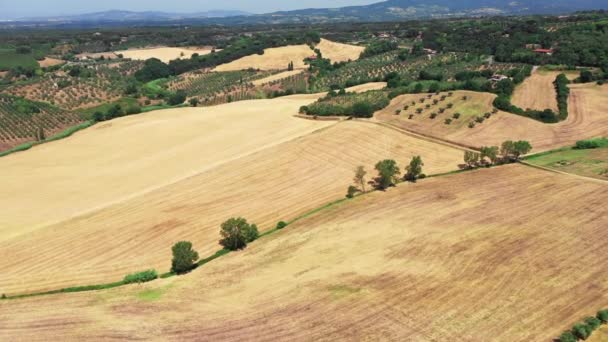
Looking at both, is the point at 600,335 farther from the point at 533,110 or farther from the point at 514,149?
the point at 533,110

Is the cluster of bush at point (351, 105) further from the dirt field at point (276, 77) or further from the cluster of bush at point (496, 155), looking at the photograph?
the dirt field at point (276, 77)

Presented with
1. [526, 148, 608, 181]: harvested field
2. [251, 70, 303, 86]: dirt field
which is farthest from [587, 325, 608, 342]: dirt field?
[251, 70, 303, 86]: dirt field

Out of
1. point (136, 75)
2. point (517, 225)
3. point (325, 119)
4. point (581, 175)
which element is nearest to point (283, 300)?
point (517, 225)

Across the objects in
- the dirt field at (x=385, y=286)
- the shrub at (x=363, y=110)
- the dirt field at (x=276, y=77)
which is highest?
the shrub at (x=363, y=110)

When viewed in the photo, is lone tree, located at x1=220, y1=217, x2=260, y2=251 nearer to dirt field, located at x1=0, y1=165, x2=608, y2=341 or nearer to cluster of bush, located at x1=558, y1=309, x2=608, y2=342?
dirt field, located at x1=0, y1=165, x2=608, y2=341

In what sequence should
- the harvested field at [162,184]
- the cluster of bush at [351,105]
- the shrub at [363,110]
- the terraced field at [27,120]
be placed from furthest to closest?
the terraced field at [27,120]
the cluster of bush at [351,105]
the shrub at [363,110]
the harvested field at [162,184]

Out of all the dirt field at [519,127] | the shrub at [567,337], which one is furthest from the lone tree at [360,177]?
the shrub at [567,337]
